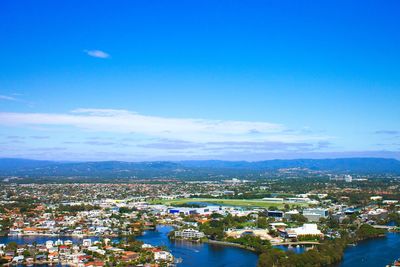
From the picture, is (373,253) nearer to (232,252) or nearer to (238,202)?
(232,252)

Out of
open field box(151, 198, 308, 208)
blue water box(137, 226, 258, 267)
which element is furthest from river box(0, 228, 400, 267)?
open field box(151, 198, 308, 208)

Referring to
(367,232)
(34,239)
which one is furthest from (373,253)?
(34,239)

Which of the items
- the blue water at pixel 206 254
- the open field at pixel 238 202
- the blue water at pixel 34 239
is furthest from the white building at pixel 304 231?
the open field at pixel 238 202

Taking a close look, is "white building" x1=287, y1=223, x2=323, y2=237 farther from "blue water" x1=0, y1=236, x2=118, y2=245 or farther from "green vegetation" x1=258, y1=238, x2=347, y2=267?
"blue water" x1=0, y1=236, x2=118, y2=245

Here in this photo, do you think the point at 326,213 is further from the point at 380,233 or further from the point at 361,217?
the point at 380,233

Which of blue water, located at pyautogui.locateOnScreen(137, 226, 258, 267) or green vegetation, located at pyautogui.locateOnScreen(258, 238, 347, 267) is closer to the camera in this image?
green vegetation, located at pyautogui.locateOnScreen(258, 238, 347, 267)

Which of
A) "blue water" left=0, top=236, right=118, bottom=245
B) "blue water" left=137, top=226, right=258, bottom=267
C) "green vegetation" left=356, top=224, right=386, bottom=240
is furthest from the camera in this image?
"green vegetation" left=356, top=224, right=386, bottom=240

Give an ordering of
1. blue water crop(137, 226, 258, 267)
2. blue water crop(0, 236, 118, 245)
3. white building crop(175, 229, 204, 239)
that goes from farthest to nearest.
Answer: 1. white building crop(175, 229, 204, 239)
2. blue water crop(0, 236, 118, 245)
3. blue water crop(137, 226, 258, 267)

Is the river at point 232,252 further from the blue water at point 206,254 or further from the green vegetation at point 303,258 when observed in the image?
the green vegetation at point 303,258

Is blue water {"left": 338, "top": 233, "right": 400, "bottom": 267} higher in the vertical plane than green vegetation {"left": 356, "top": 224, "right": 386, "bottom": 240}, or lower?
lower
